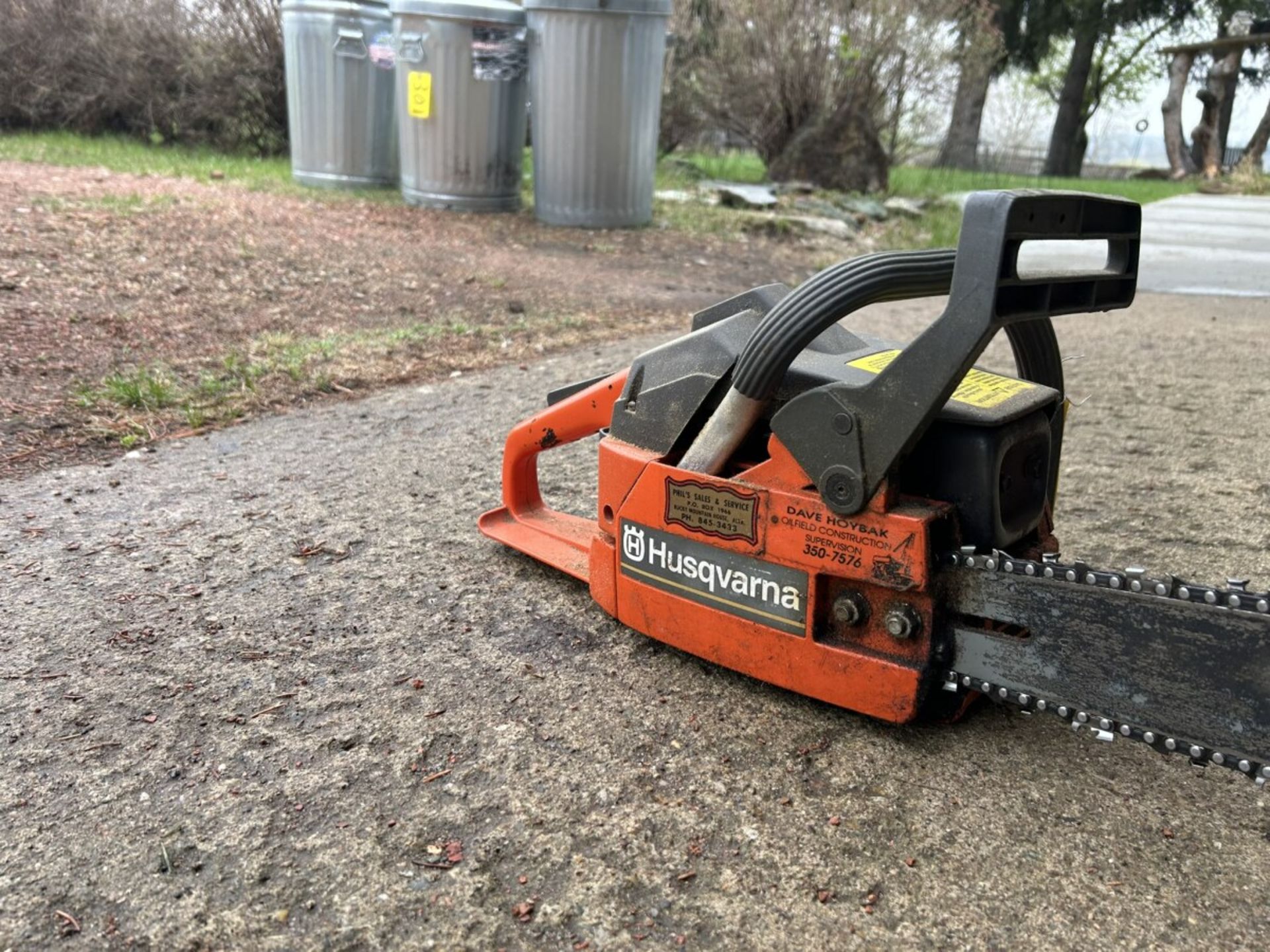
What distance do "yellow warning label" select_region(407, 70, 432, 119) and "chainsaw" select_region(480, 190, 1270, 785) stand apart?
6.31 meters

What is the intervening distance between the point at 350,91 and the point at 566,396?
715 centimetres

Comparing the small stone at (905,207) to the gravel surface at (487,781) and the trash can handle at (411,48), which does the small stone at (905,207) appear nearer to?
the trash can handle at (411,48)

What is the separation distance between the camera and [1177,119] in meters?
19.1

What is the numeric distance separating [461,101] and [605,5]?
4.31ft

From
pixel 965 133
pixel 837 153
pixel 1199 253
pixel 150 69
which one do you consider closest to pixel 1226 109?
pixel 965 133

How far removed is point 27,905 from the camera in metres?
1.49

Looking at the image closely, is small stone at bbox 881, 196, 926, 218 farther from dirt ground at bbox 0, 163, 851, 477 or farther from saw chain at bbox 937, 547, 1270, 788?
saw chain at bbox 937, 547, 1270, 788

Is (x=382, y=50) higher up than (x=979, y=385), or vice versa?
(x=382, y=50)

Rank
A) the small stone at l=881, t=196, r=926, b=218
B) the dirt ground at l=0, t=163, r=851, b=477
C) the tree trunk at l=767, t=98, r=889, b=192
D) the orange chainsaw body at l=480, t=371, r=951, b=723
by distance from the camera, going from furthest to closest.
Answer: the tree trunk at l=767, t=98, r=889, b=192 < the small stone at l=881, t=196, r=926, b=218 < the dirt ground at l=0, t=163, r=851, b=477 < the orange chainsaw body at l=480, t=371, r=951, b=723

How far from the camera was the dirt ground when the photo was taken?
397 centimetres

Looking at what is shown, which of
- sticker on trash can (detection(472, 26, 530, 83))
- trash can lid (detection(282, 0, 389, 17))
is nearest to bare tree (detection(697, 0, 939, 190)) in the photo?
trash can lid (detection(282, 0, 389, 17))

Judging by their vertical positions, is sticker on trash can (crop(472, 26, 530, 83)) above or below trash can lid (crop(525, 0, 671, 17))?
below

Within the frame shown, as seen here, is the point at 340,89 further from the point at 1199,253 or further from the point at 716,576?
the point at 716,576

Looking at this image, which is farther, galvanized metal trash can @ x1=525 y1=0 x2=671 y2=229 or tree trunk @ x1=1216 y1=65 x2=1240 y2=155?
tree trunk @ x1=1216 y1=65 x2=1240 y2=155
